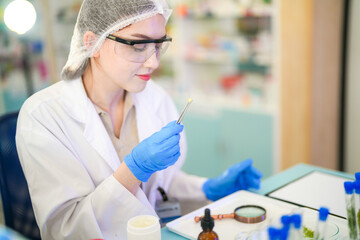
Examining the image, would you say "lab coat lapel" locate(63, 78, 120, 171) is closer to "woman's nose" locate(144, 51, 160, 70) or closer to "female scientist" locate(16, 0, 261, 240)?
"female scientist" locate(16, 0, 261, 240)

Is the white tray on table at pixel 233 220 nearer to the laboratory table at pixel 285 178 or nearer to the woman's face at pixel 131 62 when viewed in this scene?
the laboratory table at pixel 285 178

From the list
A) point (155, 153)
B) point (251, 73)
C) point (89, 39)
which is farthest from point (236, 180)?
point (251, 73)

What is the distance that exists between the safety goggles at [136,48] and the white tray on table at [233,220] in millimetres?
593

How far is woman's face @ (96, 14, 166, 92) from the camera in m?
1.39

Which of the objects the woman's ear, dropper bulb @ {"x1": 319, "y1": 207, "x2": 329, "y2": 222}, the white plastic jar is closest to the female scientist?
the woman's ear

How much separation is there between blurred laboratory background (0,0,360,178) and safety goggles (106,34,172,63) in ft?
3.12

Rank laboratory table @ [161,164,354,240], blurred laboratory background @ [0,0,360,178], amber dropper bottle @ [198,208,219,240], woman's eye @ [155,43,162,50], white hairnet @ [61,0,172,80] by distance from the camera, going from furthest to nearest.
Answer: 1. blurred laboratory background @ [0,0,360,178]
2. laboratory table @ [161,164,354,240]
3. woman's eye @ [155,43,162,50]
4. white hairnet @ [61,0,172,80]
5. amber dropper bottle @ [198,208,219,240]

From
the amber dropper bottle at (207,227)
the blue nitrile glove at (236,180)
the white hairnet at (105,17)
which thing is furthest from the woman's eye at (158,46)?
the amber dropper bottle at (207,227)

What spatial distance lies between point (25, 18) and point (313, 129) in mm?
2142

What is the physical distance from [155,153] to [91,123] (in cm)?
34

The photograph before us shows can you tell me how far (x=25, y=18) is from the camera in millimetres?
2074

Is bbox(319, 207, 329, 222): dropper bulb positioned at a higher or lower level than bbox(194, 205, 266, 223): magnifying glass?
higher

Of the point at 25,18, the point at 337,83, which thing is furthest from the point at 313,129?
the point at 25,18

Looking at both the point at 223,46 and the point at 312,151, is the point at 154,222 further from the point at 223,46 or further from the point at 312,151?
the point at 223,46
